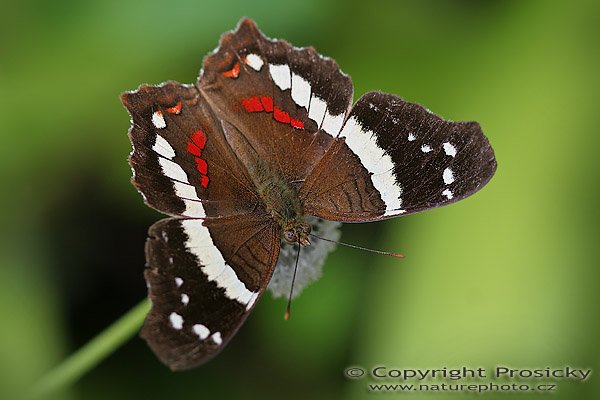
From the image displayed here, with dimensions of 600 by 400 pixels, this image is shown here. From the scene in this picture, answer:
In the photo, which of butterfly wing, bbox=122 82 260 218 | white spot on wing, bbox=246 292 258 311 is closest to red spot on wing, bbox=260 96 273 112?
butterfly wing, bbox=122 82 260 218

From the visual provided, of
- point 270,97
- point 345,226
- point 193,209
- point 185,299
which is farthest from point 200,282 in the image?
point 345,226

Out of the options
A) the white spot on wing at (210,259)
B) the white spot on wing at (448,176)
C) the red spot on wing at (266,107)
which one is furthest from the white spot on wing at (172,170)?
the white spot on wing at (448,176)

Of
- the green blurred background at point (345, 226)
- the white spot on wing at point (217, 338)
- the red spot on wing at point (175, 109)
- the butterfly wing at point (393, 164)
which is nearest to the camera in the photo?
the white spot on wing at point (217, 338)

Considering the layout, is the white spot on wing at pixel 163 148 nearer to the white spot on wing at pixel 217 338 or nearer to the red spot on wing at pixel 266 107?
the red spot on wing at pixel 266 107

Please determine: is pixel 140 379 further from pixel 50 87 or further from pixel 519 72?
pixel 519 72

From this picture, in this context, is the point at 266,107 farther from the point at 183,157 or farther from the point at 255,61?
the point at 183,157

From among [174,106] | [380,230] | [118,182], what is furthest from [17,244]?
[380,230]
